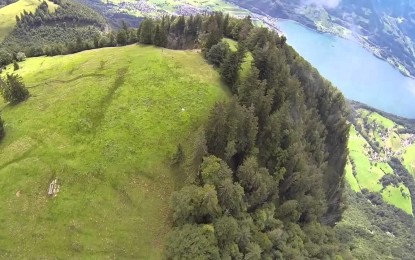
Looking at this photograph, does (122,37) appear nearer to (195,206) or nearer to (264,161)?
(264,161)

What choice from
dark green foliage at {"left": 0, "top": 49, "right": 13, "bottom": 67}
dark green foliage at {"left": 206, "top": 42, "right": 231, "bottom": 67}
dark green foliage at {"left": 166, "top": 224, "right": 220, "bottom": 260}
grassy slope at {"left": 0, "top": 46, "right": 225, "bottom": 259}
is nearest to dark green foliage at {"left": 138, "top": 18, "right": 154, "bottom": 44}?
grassy slope at {"left": 0, "top": 46, "right": 225, "bottom": 259}

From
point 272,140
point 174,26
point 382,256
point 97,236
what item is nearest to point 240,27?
point 174,26

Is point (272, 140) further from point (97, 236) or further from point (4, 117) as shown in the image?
point (4, 117)

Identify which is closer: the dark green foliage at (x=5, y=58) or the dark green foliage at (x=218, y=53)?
the dark green foliage at (x=218, y=53)

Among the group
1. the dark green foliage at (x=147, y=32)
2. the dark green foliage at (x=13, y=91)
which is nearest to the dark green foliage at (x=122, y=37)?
the dark green foliage at (x=147, y=32)

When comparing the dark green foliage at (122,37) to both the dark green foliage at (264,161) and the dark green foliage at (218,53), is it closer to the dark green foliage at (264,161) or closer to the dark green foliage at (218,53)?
the dark green foliage at (264,161)
